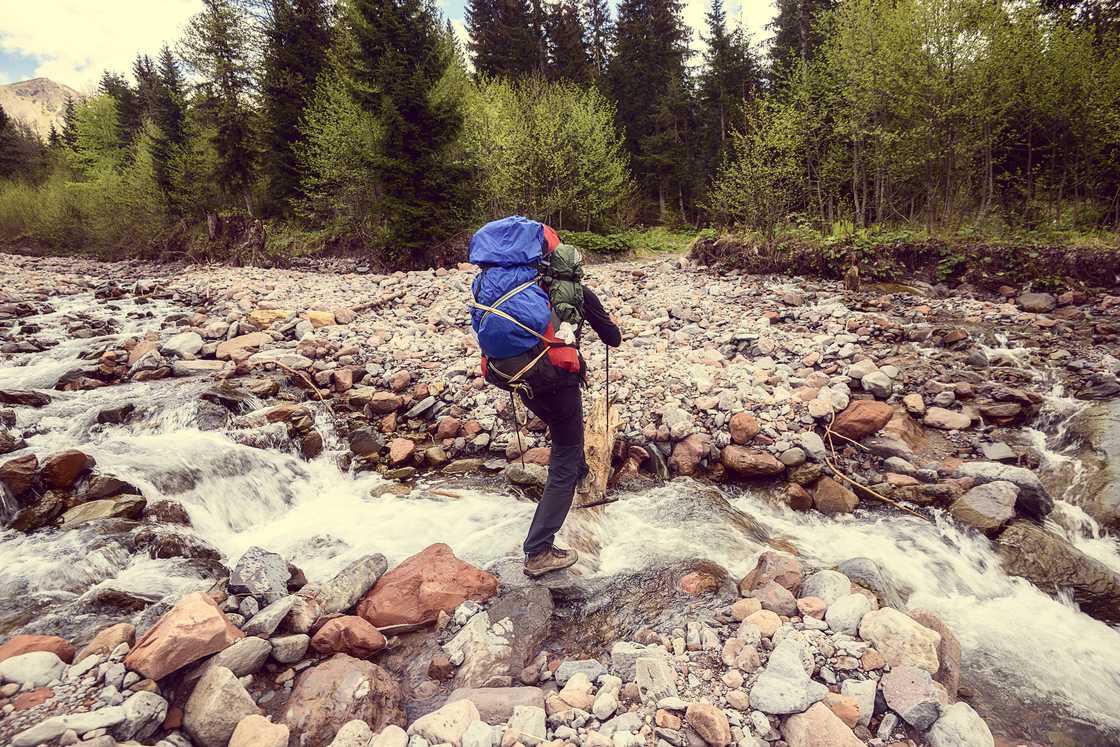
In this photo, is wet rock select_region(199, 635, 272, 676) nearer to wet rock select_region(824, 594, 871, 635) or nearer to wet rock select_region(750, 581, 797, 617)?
wet rock select_region(750, 581, 797, 617)

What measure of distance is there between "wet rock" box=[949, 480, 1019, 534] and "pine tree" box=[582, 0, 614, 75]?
43284 millimetres

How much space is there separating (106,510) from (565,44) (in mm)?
41222

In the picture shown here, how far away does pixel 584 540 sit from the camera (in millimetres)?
4652

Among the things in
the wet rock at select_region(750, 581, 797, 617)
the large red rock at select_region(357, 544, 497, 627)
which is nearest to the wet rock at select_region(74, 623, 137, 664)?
the large red rock at select_region(357, 544, 497, 627)

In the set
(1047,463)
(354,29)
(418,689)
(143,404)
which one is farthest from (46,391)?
(354,29)

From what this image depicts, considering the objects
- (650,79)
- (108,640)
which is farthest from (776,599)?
(650,79)

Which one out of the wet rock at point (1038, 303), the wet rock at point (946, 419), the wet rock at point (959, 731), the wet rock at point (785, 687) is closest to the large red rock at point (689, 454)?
the wet rock at point (946, 419)

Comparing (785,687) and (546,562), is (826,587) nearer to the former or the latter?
(785,687)

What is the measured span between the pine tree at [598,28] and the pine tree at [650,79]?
2.38 meters

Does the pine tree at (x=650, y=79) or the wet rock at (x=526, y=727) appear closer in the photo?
the wet rock at (x=526, y=727)

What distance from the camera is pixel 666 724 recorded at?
242 centimetres

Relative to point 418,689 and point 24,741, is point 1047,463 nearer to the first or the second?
point 418,689

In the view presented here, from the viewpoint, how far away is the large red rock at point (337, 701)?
2555 mm

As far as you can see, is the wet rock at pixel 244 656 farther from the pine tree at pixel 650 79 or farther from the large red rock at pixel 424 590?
the pine tree at pixel 650 79
